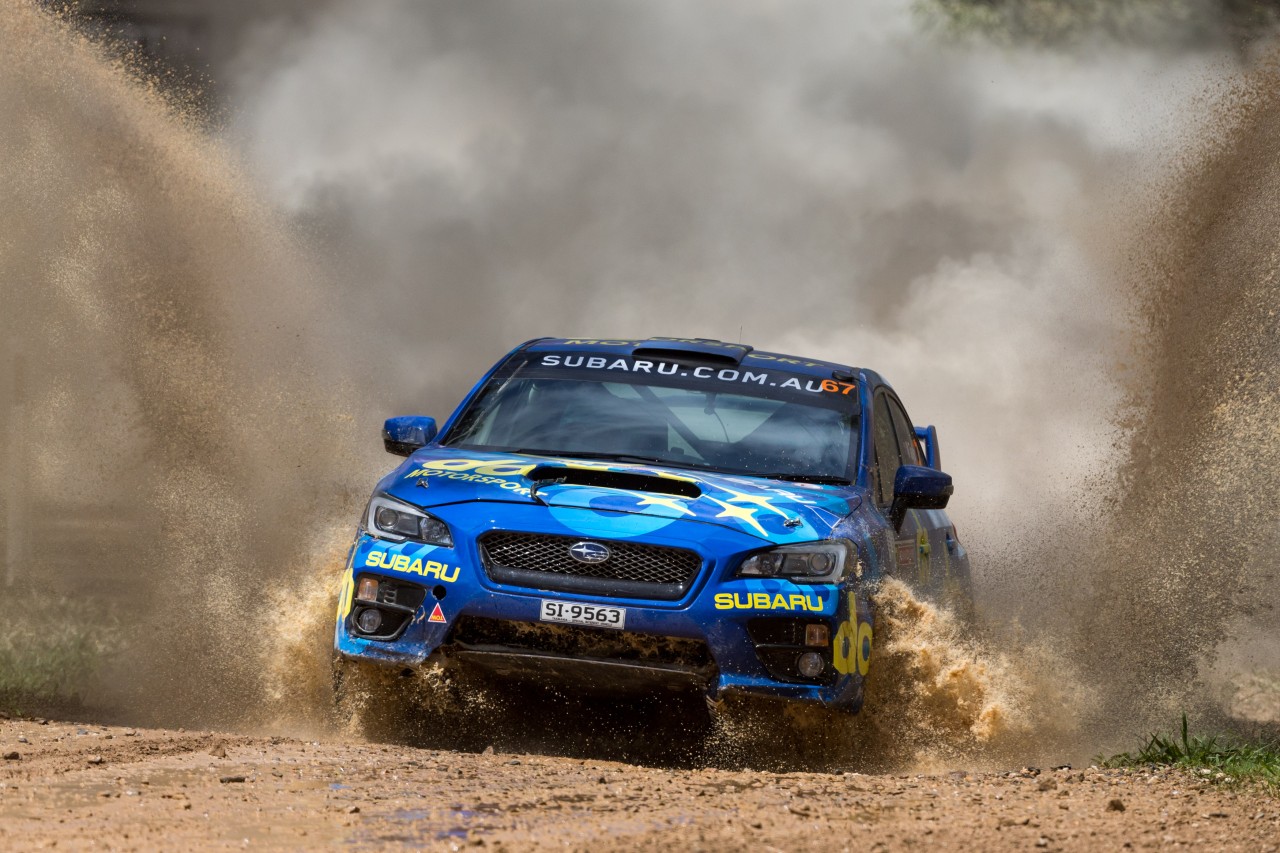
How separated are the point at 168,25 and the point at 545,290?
231 inches

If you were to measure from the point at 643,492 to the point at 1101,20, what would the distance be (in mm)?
15888

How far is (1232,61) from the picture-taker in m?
19.5

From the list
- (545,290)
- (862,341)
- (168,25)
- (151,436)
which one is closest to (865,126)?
(862,341)

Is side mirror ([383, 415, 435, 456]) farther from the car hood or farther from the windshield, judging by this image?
the car hood

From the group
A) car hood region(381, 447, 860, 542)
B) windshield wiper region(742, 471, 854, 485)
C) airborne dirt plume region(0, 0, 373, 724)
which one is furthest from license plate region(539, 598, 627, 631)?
airborne dirt plume region(0, 0, 373, 724)

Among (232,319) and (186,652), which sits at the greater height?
(232,319)

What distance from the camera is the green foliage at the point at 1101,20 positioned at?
65.8 feet

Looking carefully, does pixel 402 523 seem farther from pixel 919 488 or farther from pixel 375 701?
pixel 919 488

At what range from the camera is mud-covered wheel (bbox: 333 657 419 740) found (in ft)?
21.2

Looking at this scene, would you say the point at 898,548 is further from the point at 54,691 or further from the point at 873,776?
the point at 54,691

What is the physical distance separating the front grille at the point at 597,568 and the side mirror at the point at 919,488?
1.24 m

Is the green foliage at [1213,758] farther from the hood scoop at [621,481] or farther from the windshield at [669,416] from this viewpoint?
the hood scoop at [621,481]

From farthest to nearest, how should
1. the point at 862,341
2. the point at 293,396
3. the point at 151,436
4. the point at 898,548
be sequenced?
1. the point at 862,341
2. the point at 293,396
3. the point at 151,436
4. the point at 898,548

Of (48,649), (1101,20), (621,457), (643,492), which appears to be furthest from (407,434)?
(1101,20)
